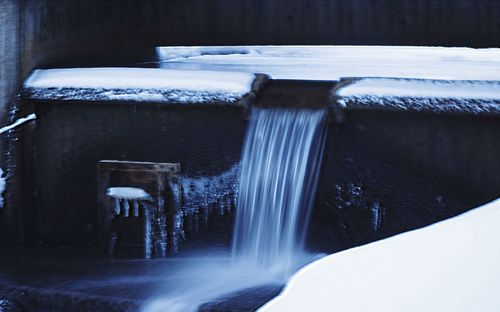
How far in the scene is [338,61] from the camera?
21.8ft

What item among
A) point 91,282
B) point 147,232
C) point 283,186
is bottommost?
point 91,282

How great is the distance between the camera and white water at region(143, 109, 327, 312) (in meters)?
4.82

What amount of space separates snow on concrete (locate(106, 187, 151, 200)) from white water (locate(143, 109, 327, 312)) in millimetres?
593

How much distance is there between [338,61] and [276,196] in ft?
7.10

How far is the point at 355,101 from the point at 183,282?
4.93 feet

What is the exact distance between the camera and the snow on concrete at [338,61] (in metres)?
5.66

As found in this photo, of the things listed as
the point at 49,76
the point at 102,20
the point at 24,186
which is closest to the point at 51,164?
the point at 24,186

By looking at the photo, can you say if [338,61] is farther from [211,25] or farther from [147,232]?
[147,232]

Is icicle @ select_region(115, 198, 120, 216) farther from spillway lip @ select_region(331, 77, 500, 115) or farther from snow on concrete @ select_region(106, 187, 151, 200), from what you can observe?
spillway lip @ select_region(331, 77, 500, 115)

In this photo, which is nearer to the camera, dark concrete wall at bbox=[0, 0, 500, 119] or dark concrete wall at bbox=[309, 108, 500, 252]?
dark concrete wall at bbox=[309, 108, 500, 252]

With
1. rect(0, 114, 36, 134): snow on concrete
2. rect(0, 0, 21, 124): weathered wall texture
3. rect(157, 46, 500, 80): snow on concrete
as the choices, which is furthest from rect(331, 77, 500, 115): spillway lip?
rect(0, 0, 21, 124): weathered wall texture

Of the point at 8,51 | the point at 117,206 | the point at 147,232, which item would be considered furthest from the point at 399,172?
the point at 8,51

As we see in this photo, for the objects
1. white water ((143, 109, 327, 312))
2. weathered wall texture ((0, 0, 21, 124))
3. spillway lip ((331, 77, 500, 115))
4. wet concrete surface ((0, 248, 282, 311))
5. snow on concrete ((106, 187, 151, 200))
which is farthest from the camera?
weathered wall texture ((0, 0, 21, 124))

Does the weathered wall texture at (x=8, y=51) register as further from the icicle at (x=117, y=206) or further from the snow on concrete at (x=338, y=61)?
the snow on concrete at (x=338, y=61)
